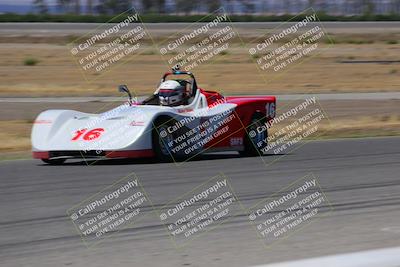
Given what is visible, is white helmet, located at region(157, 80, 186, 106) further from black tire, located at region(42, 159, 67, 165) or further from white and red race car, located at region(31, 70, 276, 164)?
black tire, located at region(42, 159, 67, 165)

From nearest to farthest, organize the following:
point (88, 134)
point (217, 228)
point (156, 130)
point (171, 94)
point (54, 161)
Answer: point (217, 228)
point (88, 134)
point (156, 130)
point (54, 161)
point (171, 94)

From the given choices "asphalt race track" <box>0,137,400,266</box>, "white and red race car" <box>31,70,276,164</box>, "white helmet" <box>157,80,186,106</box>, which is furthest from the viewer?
"white helmet" <box>157,80,186,106</box>

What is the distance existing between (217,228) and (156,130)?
4.71 m

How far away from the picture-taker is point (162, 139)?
41.9 ft

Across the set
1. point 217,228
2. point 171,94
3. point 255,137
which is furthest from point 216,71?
point 217,228

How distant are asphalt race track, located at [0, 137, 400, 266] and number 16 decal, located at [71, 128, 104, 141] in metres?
0.42

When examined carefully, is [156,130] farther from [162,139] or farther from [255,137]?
[255,137]

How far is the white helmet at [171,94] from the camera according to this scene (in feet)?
44.1

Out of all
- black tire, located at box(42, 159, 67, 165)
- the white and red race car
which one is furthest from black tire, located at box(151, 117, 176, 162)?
black tire, located at box(42, 159, 67, 165)

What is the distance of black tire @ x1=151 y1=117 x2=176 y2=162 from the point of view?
12664 millimetres


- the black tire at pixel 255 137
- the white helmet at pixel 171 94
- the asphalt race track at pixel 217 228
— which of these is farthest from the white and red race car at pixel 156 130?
the asphalt race track at pixel 217 228

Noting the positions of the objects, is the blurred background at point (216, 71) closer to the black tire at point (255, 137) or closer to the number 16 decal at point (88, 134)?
the number 16 decal at point (88, 134)

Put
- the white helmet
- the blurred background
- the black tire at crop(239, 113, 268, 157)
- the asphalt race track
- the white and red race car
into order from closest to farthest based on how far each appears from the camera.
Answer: the asphalt race track → the white and red race car → the white helmet → the black tire at crop(239, 113, 268, 157) → the blurred background

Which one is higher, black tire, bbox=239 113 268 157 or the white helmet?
the white helmet
